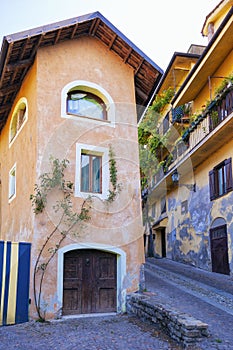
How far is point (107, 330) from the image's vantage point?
848 centimetres

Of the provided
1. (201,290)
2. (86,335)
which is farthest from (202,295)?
(86,335)

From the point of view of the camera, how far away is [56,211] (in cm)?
1005

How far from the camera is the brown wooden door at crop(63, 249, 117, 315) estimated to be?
32.9 feet

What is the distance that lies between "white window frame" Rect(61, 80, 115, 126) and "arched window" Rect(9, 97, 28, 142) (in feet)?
5.00

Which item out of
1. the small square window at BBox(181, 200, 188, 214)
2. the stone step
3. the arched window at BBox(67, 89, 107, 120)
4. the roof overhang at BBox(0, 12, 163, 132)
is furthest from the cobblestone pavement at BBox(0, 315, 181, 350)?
the small square window at BBox(181, 200, 188, 214)

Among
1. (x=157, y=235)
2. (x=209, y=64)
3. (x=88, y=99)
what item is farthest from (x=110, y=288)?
(x=157, y=235)

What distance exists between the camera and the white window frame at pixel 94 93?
1104 centimetres

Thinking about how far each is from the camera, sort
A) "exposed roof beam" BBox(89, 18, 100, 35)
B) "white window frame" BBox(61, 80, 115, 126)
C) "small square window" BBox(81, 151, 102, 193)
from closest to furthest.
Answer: "small square window" BBox(81, 151, 102, 193) < "white window frame" BBox(61, 80, 115, 126) < "exposed roof beam" BBox(89, 18, 100, 35)

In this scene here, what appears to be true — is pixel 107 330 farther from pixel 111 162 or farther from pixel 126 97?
pixel 126 97

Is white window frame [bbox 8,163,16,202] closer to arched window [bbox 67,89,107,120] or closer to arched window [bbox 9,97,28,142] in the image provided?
arched window [bbox 9,97,28,142]

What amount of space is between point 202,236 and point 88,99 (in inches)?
338

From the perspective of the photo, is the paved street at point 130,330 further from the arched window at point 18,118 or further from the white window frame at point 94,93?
the arched window at point 18,118

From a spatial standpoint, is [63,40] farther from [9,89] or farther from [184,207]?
[184,207]

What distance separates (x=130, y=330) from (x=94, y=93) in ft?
23.2
